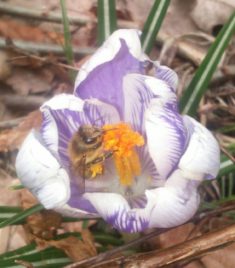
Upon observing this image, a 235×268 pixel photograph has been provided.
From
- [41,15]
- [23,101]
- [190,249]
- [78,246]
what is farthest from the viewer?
[41,15]

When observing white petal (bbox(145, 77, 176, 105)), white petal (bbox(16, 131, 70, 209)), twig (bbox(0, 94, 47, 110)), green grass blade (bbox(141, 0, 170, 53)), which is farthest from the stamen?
twig (bbox(0, 94, 47, 110))

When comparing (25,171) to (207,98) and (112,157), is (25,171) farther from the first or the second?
(207,98)

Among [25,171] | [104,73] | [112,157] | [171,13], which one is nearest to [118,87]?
[104,73]

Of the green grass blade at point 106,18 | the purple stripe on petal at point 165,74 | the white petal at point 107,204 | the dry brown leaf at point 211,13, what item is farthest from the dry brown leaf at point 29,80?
the white petal at point 107,204

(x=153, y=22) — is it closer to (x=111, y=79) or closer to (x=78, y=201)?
(x=111, y=79)

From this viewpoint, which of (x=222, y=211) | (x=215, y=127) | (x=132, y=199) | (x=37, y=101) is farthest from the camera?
(x=37, y=101)

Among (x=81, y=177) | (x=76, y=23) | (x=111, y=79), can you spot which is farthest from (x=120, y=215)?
(x=76, y=23)
